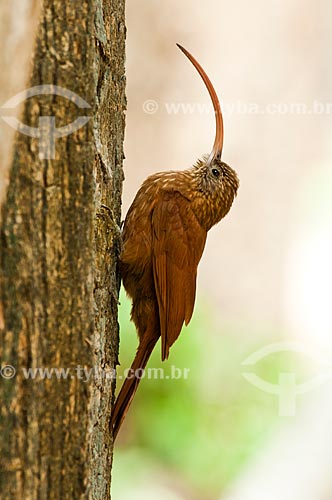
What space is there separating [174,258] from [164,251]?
0.17 ft

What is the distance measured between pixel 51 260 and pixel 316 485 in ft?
13.8

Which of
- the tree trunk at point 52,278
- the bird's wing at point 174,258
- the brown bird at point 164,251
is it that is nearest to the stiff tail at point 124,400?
the brown bird at point 164,251

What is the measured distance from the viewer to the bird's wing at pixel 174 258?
3074 mm

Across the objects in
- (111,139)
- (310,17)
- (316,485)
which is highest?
(310,17)

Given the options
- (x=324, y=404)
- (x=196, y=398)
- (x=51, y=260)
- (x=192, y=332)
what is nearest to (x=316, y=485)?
(x=324, y=404)

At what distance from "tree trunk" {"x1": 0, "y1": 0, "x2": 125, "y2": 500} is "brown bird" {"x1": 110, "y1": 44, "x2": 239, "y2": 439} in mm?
901

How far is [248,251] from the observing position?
20.5 feet

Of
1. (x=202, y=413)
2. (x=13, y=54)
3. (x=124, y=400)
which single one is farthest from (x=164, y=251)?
(x=202, y=413)

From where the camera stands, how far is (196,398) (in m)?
5.49

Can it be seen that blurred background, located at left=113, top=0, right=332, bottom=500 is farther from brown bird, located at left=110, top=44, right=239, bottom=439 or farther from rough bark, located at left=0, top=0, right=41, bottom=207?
rough bark, located at left=0, top=0, right=41, bottom=207

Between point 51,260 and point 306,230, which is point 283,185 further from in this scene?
point 51,260

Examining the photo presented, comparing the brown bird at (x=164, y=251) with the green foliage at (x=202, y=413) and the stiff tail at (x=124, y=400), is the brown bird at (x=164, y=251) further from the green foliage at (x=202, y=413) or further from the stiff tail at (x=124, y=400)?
the green foliage at (x=202, y=413)

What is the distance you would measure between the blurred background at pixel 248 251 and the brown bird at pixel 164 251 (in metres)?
2.13

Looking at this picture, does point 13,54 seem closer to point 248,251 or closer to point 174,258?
point 174,258
